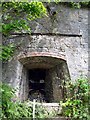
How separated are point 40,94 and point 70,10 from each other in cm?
157

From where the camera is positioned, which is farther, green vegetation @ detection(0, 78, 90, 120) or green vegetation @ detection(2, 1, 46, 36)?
green vegetation @ detection(2, 1, 46, 36)

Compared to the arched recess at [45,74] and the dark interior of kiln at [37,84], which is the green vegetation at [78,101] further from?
the dark interior of kiln at [37,84]

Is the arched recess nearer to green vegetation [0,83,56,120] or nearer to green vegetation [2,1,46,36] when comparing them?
green vegetation [0,83,56,120]

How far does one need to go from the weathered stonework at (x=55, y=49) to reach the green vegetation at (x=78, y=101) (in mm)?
233

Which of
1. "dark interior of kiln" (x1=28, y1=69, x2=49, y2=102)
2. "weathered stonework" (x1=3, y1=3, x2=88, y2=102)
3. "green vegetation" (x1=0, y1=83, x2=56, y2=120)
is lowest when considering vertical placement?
"green vegetation" (x1=0, y1=83, x2=56, y2=120)

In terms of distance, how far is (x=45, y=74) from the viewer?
5426mm

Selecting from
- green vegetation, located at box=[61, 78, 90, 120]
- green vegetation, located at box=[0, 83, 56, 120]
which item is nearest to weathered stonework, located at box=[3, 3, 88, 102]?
green vegetation, located at box=[61, 78, 90, 120]

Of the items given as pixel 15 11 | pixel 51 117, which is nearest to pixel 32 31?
pixel 15 11

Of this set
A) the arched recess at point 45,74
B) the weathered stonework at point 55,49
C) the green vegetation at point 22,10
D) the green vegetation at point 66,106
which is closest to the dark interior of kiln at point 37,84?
the arched recess at point 45,74

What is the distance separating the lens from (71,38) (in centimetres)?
487

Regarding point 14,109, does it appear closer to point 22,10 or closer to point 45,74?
point 22,10

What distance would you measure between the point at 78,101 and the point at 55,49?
3.21 ft

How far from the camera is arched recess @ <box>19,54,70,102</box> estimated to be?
479 centimetres

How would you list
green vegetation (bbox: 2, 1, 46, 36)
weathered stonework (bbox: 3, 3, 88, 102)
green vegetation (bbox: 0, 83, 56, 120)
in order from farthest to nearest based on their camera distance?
weathered stonework (bbox: 3, 3, 88, 102)
green vegetation (bbox: 2, 1, 46, 36)
green vegetation (bbox: 0, 83, 56, 120)
